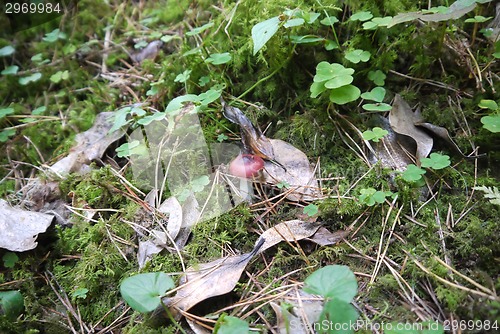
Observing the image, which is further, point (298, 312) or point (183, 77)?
A: point (183, 77)

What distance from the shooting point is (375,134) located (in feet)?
6.09

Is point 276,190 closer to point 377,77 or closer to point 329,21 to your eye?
point 377,77

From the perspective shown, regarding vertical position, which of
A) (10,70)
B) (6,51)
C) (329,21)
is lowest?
(10,70)

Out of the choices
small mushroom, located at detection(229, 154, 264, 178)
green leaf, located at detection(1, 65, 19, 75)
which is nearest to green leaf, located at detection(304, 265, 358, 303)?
small mushroom, located at detection(229, 154, 264, 178)

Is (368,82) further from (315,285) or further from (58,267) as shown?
(58,267)

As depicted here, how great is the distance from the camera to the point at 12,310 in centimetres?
168

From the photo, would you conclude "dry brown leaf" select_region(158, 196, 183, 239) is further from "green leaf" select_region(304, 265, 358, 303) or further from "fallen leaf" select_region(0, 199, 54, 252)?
"green leaf" select_region(304, 265, 358, 303)

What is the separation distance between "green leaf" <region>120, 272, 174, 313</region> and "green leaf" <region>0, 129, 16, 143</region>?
5.43 feet

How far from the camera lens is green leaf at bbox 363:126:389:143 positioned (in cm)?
184

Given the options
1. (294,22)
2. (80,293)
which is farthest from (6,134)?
(294,22)

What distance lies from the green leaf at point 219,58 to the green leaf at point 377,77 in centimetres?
76

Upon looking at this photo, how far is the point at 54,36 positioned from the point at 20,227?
1.80m

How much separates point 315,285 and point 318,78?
997mm

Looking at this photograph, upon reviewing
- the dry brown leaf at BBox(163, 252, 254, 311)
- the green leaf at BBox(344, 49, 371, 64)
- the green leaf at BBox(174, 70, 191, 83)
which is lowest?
the dry brown leaf at BBox(163, 252, 254, 311)
